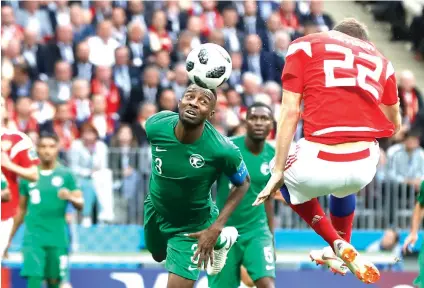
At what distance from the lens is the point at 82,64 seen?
19.0 metres

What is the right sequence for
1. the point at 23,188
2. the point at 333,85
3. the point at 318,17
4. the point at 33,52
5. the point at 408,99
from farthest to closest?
the point at 318,17 < the point at 408,99 < the point at 33,52 < the point at 23,188 < the point at 333,85

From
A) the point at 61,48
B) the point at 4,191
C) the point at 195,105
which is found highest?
the point at 195,105

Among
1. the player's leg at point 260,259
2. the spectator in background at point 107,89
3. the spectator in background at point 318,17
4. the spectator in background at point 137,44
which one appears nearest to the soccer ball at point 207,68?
the player's leg at point 260,259

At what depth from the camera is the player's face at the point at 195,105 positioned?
10.6 metres

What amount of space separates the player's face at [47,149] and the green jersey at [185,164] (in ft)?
14.3

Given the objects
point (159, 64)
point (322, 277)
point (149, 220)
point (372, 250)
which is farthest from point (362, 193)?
point (149, 220)

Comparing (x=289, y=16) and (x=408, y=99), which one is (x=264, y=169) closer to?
(x=408, y=99)

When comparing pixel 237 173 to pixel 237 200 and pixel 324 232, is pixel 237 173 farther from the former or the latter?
pixel 324 232

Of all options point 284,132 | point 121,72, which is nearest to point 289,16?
point 121,72

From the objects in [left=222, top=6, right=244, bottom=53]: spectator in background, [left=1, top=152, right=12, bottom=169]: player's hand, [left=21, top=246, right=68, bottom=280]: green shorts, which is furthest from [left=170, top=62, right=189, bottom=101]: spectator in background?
[left=1, top=152, right=12, bottom=169]: player's hand

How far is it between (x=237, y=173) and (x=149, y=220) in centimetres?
103

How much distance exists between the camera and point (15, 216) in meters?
15.3

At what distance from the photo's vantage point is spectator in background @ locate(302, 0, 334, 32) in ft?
70.7

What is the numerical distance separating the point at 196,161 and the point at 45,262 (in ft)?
17.5
